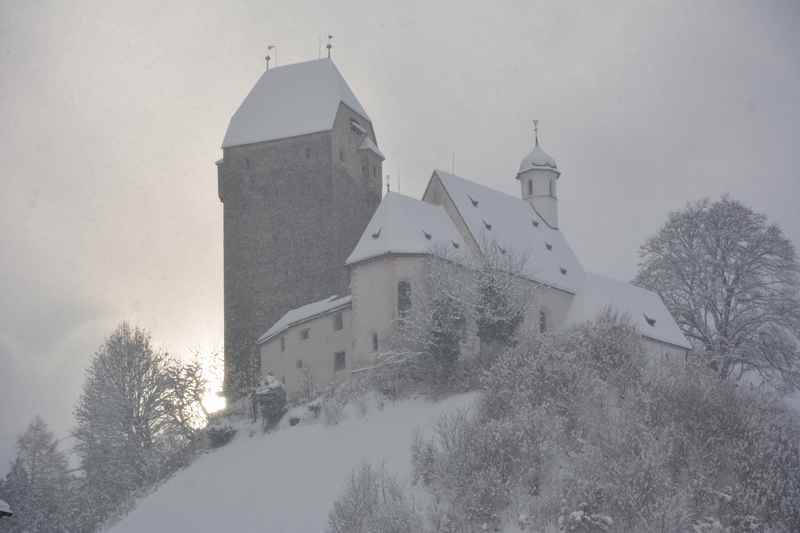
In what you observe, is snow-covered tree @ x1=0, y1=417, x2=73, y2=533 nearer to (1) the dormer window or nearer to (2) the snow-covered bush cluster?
(2) the snow-covered bush cluster

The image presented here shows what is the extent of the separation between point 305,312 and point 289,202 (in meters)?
6.55

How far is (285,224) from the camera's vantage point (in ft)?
206

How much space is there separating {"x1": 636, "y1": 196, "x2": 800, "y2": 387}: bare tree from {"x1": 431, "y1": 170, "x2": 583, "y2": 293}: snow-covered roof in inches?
180

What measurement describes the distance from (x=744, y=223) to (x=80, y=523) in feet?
109

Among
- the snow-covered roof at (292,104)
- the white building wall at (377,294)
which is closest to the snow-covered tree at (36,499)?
the white building wall at (377,294)

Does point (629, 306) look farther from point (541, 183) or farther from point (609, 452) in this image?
point (609, 452)

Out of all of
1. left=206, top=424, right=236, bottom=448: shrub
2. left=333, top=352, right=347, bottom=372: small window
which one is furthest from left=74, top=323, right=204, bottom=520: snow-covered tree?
left=333, top=352, right=347, bottom=372: small window

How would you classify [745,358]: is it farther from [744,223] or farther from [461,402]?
[461,402]

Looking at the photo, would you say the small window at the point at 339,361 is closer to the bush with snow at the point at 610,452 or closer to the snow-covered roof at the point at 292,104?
the bush with snow at the point at 610,452

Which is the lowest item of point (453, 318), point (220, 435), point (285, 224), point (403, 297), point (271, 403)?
point (220, 435)

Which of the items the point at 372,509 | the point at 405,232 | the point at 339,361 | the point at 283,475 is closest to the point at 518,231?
the point at 405,232

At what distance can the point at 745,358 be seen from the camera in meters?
61.9

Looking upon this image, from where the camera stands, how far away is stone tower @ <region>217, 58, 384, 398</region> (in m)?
61.7

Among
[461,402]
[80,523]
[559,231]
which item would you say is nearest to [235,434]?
[80,523]
